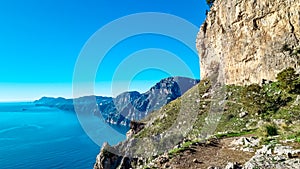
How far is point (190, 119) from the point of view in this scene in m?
60.0

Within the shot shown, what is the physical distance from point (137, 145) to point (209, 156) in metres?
50.9

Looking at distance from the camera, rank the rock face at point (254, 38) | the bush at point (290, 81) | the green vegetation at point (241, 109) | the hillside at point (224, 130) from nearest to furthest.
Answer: the hillside at point (224, 130)
the green vegetation at point (241, 109)
the bush at point (290, 81)
the rock face at point (254, 38)

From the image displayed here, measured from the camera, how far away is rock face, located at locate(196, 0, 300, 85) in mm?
52844

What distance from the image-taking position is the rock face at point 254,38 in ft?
173

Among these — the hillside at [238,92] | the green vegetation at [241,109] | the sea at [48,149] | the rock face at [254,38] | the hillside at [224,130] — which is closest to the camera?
the hillside at [224,130]

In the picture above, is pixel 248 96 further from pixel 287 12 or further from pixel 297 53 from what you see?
pixel 287 12

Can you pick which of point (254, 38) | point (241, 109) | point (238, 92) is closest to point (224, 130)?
point (241, 109)

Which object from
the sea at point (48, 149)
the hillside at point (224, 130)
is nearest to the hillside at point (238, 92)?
the hillside at point (224, 130)

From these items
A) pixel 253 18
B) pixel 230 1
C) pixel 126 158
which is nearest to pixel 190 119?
pixel 126 158

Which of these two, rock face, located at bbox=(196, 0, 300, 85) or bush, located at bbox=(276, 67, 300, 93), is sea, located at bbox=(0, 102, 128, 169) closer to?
rock face, located at bbox=(196, 0, 300, 85)

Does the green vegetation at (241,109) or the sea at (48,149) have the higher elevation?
the green vegetation at (241,109)

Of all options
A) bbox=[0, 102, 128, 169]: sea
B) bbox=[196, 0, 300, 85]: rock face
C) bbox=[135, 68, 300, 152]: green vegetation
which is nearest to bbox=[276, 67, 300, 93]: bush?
bbox=[135, 68, 300, 152]: green vegetation

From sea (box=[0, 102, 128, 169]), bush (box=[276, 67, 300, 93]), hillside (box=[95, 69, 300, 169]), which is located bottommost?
sea (box=[0, 102, 128, 169])

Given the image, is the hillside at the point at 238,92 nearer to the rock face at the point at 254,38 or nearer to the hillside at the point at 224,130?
the rock face at the point at 254,38
